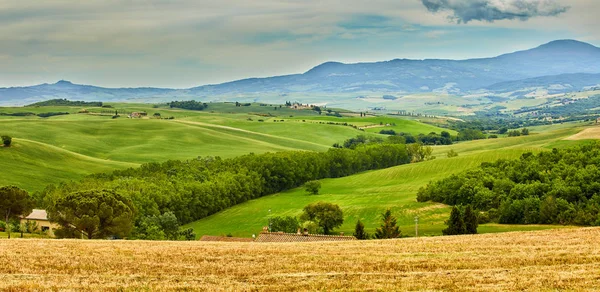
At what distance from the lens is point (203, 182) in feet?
366

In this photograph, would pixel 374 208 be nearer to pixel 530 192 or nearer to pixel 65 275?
pixel 530 192

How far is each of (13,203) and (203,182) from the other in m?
49.0

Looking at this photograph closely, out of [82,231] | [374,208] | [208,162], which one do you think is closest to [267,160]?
[208,162]

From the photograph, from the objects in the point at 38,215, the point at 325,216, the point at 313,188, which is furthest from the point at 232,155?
the point at 38,215

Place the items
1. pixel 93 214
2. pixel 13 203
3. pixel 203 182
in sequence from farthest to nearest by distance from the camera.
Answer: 1. pixel 203 182
2. pixel 13 203
3. pixel 93 214

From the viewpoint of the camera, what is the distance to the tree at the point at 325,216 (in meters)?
81.8

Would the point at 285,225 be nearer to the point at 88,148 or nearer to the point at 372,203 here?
the point at 372,203

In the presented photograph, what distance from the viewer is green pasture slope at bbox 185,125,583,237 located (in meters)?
83.9

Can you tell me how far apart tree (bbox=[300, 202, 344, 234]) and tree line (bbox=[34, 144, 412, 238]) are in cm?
1936

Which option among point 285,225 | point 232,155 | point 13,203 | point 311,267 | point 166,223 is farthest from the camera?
point 232,155

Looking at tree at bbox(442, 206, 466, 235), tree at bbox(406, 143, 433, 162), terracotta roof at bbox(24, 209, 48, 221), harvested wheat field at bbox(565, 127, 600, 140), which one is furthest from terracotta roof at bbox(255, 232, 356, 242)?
harvested wheat field at bbox(565, 127, 600, 140)

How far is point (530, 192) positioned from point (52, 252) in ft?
212

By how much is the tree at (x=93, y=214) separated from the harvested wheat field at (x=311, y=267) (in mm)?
21758

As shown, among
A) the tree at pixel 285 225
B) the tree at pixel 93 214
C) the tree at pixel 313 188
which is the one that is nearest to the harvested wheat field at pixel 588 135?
the tree at pixel 313 188
